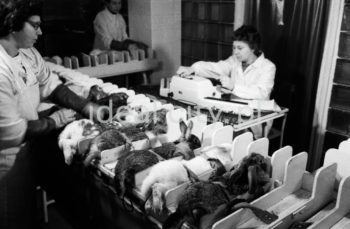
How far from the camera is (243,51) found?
295cm

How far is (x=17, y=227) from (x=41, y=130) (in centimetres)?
A: 58

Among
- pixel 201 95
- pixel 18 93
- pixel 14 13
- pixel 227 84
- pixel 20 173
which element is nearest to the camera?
pixel 14 13

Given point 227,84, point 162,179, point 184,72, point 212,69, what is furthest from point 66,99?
point 212,69

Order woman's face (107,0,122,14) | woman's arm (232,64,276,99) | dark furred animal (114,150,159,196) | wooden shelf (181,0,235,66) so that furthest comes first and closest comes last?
woman's face (107,0,122,14) → wooden shelf (181,0,235,66) → woman's arm (232,64,276,99) → dark furred animal (114,150,159,196)

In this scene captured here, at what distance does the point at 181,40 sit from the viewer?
16.0ft

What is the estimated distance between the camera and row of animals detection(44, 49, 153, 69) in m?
3.92

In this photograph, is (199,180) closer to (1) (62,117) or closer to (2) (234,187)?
(2) (234,187)

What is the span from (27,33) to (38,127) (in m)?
0.46

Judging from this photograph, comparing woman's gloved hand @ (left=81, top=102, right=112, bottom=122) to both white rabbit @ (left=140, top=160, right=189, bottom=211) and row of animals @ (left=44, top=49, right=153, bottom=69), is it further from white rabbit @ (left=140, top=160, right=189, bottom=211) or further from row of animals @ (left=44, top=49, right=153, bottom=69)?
row of animals @ (left=44, top=49, right=153, bottom=69)

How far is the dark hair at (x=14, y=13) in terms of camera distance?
1.62 metres

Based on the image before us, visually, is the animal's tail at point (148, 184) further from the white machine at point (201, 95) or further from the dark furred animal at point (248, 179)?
the white machine at point (201, 95)

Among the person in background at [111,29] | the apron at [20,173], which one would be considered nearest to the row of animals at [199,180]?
the apron at [20,173]

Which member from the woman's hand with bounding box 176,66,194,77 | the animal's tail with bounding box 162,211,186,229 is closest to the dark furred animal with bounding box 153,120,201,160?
the animal's tail with bounding box 162,211,186,229

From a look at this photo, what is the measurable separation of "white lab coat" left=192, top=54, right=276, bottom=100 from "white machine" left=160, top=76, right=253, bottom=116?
0.28 metres
